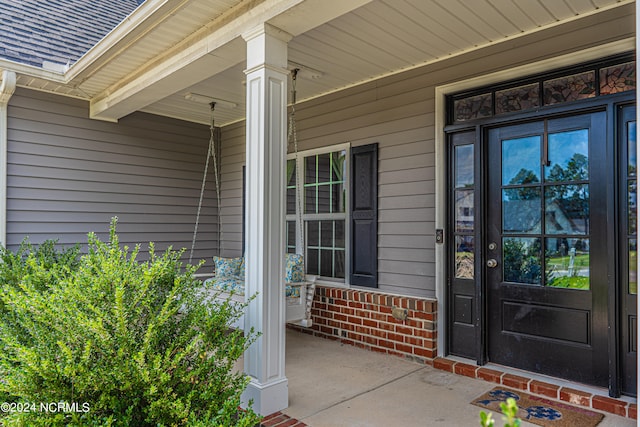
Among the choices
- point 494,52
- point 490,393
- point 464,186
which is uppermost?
point 494,52

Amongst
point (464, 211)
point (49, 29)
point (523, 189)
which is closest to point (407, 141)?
point (464, 211)

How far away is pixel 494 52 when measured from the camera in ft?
10.8

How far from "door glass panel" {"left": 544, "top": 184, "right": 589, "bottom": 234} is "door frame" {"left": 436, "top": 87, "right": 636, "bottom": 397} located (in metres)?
0.16

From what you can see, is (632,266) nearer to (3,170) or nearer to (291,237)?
(291,237)

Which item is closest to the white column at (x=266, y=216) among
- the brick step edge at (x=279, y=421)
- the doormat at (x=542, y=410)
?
the brick step edge at (x=279, y=421)

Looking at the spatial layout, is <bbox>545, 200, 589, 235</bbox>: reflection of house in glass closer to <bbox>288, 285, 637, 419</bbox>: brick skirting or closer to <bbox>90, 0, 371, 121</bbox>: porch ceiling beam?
<bbox>288, 285, 637, 419</bbox>: brick skirting

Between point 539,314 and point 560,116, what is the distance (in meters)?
1.43

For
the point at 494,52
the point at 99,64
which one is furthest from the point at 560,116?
the point at 99,64

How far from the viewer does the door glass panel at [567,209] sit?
289cm

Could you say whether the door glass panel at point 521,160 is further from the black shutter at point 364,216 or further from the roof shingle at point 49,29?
the roof shingle at point 49,29

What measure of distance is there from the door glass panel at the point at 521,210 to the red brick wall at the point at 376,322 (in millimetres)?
902

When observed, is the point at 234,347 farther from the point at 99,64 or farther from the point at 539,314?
the point at 99,64

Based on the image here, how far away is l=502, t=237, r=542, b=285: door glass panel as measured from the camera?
311cm

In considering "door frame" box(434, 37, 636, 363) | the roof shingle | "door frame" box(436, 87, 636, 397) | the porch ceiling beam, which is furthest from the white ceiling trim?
the roof shingle
